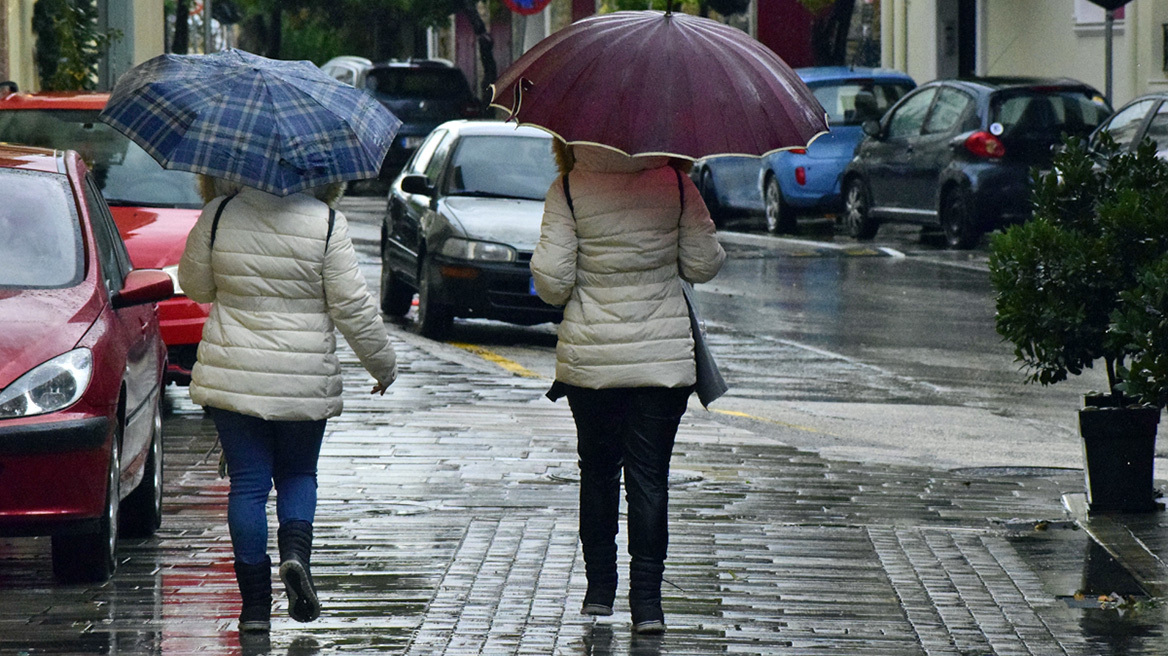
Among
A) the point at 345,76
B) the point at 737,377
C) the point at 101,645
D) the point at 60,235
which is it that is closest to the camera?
the point at 101,645

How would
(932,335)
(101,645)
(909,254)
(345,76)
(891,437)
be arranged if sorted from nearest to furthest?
(101,645)
(891,437)
(932,335)
(909,254)
(345,76)

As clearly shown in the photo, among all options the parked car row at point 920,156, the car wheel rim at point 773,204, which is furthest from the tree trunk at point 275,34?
the car wheel rim at point 773,204

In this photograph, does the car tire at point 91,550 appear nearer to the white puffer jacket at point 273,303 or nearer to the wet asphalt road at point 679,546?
the wet asphalt road at point 679,546

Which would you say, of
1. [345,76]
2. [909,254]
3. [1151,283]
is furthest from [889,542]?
[345,76]

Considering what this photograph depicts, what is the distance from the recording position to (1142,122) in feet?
55.3

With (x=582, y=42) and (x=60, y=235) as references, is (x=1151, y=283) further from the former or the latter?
(x=60, y=235)

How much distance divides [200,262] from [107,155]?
6570mm

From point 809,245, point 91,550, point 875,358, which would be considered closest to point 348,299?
point 91,550

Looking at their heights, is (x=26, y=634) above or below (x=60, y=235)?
below

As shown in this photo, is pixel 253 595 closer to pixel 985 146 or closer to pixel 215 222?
pixel 215 222

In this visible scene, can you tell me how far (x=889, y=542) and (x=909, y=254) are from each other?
13.3 metres

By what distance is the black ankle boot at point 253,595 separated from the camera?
19.8 ft

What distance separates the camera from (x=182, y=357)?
10797 millimetres

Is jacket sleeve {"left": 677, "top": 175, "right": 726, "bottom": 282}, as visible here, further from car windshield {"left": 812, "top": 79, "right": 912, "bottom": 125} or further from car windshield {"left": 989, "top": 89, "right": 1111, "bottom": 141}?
car windshield {"left": 812, "top": 79, "right": 912, "bottom": 125}
